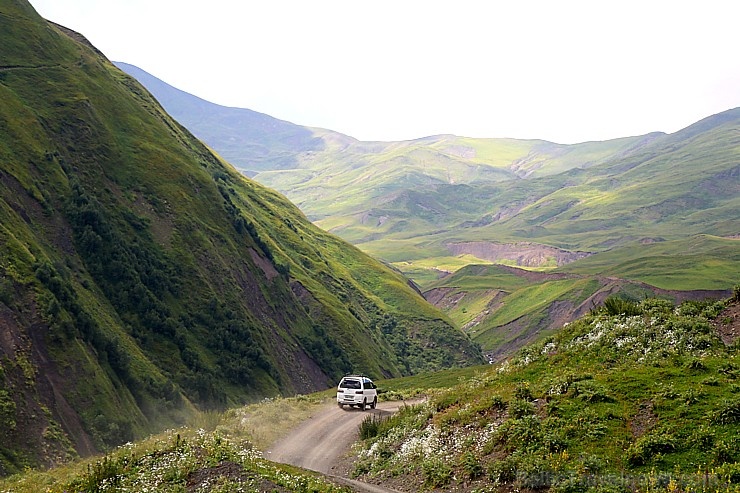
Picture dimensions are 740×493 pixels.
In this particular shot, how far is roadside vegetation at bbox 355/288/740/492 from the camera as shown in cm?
1672

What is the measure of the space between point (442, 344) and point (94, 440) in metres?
96.9

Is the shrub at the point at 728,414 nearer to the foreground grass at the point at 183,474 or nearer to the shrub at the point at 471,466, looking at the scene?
the shrub at the point at 471,466

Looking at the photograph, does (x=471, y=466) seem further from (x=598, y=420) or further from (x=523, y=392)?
(x=523, y=392)

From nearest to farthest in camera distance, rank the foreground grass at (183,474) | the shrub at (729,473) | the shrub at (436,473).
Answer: the shrub at (729,473)
the foreground grass at (183,474)
the shrub at (436,473)

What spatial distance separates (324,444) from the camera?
30781mm

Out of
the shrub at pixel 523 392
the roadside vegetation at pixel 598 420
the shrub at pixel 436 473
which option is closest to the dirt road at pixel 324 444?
the roadside vegetation at pixel 598 420

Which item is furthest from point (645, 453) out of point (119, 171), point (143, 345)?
point (119, 171)

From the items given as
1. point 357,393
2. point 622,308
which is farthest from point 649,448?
point 357,393

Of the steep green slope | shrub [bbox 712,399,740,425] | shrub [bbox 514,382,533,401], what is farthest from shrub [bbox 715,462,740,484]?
the steep green slope

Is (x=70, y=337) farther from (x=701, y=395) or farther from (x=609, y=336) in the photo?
(x=701, y=395)

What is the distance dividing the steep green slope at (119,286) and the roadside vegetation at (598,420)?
25.5 metres

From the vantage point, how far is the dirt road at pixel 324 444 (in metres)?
26.3

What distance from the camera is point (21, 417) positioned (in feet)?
119

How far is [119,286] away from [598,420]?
54.8m
